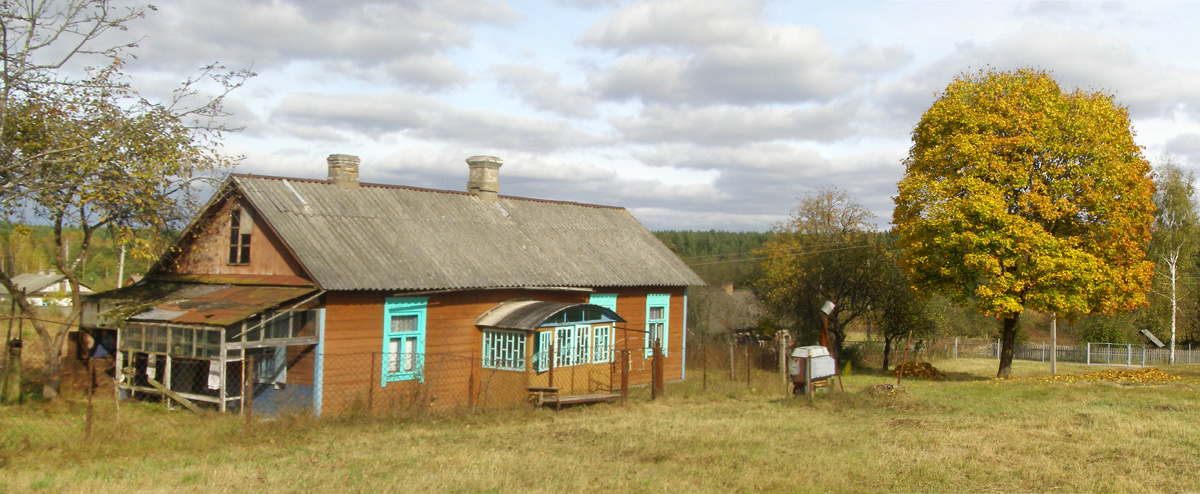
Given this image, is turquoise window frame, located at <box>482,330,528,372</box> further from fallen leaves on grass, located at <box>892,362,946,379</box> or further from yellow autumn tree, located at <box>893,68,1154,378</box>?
fallen leaves on grass, located at <box>892,362,946,379</box>

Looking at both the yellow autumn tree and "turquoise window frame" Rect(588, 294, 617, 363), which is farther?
the yellow autumn tree

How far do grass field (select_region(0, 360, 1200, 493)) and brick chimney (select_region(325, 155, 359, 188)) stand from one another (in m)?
6.60

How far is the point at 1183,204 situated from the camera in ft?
129

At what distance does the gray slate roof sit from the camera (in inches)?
650

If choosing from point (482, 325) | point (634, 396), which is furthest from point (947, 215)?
point (482, 325)

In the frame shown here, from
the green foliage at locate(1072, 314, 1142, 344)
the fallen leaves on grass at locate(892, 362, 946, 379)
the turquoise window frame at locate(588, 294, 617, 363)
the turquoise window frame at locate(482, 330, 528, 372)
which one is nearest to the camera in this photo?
the turquoise window frame at locate(482, 330, 528, 372)

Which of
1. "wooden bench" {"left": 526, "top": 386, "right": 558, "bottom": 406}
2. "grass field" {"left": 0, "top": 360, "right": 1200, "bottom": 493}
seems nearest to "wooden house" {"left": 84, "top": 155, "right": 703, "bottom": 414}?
"wooden bench" {"left": 526, "top": 386, "right": 558, "bottom": 406}

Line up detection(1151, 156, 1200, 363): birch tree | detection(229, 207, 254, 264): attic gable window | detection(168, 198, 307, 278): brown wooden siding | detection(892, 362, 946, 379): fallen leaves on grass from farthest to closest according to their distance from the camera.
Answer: detection(1151, 156, 1200, 363): birch tree → detection(892, 362, 946, 379): fallen leaves on grass → detection(229, 207, 254, 264): attic gable window → detection(168, 198, 307, 278): brown wooden siding

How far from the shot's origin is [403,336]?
1681cm

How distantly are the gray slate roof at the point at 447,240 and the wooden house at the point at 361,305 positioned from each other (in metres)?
0.05

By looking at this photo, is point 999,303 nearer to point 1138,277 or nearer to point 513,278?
point 1138,277

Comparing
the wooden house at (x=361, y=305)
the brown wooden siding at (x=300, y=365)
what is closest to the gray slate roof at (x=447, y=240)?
the wooden house at (x=361, y=305)

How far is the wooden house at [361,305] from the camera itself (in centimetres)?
1512

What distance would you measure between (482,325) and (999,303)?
14.5 metres
